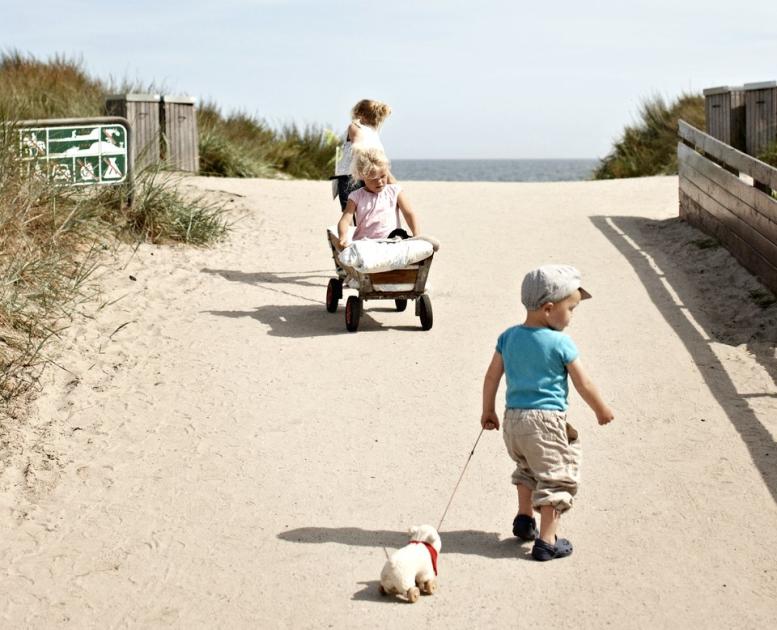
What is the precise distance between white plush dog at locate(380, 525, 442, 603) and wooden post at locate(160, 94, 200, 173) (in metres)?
12.3

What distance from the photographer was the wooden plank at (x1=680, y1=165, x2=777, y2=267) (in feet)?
34.4

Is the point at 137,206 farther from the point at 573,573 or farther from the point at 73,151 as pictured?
the point at 573,573

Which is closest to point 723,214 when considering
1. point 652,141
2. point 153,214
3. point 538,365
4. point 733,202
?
point 733,202

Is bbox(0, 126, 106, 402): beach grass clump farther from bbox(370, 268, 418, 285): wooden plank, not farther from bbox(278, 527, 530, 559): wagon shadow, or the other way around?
bbox(278, 527, 530, 559): wagon shadow

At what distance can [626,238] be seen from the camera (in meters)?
13.3

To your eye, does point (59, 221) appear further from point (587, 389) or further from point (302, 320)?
point (587, 389)

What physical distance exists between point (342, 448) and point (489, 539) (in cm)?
146

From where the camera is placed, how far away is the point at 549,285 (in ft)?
17.6

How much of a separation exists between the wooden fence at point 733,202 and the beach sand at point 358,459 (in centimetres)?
32

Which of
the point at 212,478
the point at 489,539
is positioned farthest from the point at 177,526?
the point at 489,539

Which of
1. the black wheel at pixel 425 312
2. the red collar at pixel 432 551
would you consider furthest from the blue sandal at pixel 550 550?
the black wheel at pixel 425 312

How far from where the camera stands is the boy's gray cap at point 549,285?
5.37 metres

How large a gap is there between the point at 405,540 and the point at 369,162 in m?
4.10

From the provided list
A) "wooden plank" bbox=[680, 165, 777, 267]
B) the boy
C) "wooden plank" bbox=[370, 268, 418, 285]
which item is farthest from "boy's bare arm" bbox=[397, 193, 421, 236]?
the boy
